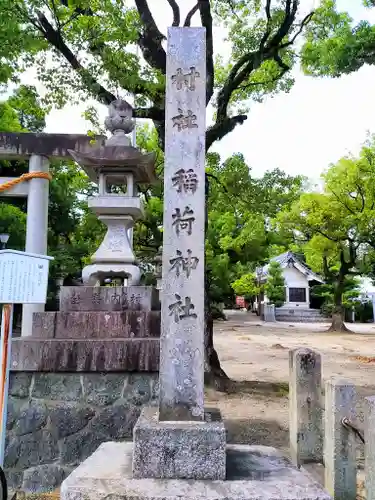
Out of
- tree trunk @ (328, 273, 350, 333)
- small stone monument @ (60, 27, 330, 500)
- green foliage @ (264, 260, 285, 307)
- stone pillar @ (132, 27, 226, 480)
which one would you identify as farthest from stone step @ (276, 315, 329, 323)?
stone pillar @ (132, 27, 226, 480)

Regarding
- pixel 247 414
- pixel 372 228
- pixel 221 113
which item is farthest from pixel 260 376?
pixel 372 228

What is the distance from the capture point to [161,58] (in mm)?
8188

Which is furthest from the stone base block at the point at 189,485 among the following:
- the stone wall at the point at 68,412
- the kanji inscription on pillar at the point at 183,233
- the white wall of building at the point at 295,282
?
the white wall of building at the point at 295,282

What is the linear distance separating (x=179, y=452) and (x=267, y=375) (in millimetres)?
7831

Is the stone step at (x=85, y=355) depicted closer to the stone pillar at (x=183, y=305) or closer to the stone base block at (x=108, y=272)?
the stone base block at (x=108, y=272)

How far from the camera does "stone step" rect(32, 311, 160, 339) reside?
452 centimetres

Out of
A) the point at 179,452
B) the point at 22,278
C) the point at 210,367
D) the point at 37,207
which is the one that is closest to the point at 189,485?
the point at 179,452

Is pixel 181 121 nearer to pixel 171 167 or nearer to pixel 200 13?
pixel 171 167

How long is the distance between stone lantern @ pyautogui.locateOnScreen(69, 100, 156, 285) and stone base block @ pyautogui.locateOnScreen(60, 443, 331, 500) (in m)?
2.40

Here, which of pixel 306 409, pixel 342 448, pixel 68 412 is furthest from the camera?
pixel 68 412

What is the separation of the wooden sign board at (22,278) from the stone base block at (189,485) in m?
1.44

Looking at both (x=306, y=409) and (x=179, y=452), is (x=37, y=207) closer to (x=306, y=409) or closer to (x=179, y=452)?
(x=306, y=409)

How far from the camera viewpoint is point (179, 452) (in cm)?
272

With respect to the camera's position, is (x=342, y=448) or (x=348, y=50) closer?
(x=342, y=448)
